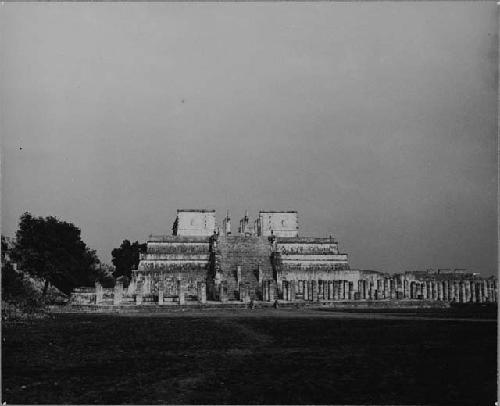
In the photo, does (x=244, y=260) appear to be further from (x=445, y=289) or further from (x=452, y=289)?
(x=452, y=289)

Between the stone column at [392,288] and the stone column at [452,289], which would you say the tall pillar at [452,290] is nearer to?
the stone column at [452,289]

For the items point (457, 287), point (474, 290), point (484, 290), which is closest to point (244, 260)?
point (457, 287)

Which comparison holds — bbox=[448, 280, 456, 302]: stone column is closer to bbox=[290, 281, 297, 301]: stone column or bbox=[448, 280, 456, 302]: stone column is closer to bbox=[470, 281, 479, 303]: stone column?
bbox=[470, 281, 479, 303]: stone column

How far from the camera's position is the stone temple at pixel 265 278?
50594 millimetres

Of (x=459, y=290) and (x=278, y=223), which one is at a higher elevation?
(x=278, y=223)

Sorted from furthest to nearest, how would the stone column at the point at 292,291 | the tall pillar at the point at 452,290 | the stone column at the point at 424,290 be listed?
1. the tall pillar at the point at 452,290
2. the stone column at the point at 424,290
3. the stone column at the point at 292,291

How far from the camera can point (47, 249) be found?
176 feet

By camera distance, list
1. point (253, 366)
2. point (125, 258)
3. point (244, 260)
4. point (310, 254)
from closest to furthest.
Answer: point (253, 366) < point (244, 260) < point (310, 254) < point (125, 258)

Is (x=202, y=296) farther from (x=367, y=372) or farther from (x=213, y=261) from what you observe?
(x=367, y=372)

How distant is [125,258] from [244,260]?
27.8m

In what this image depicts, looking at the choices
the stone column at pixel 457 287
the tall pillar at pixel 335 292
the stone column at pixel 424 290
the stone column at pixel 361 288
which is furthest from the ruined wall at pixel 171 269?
the stone column at pixel 457 287

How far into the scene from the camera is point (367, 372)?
1380cm

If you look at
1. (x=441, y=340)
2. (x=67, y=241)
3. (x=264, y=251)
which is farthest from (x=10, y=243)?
(x=441, y=340)

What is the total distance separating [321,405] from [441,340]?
32.7ft
